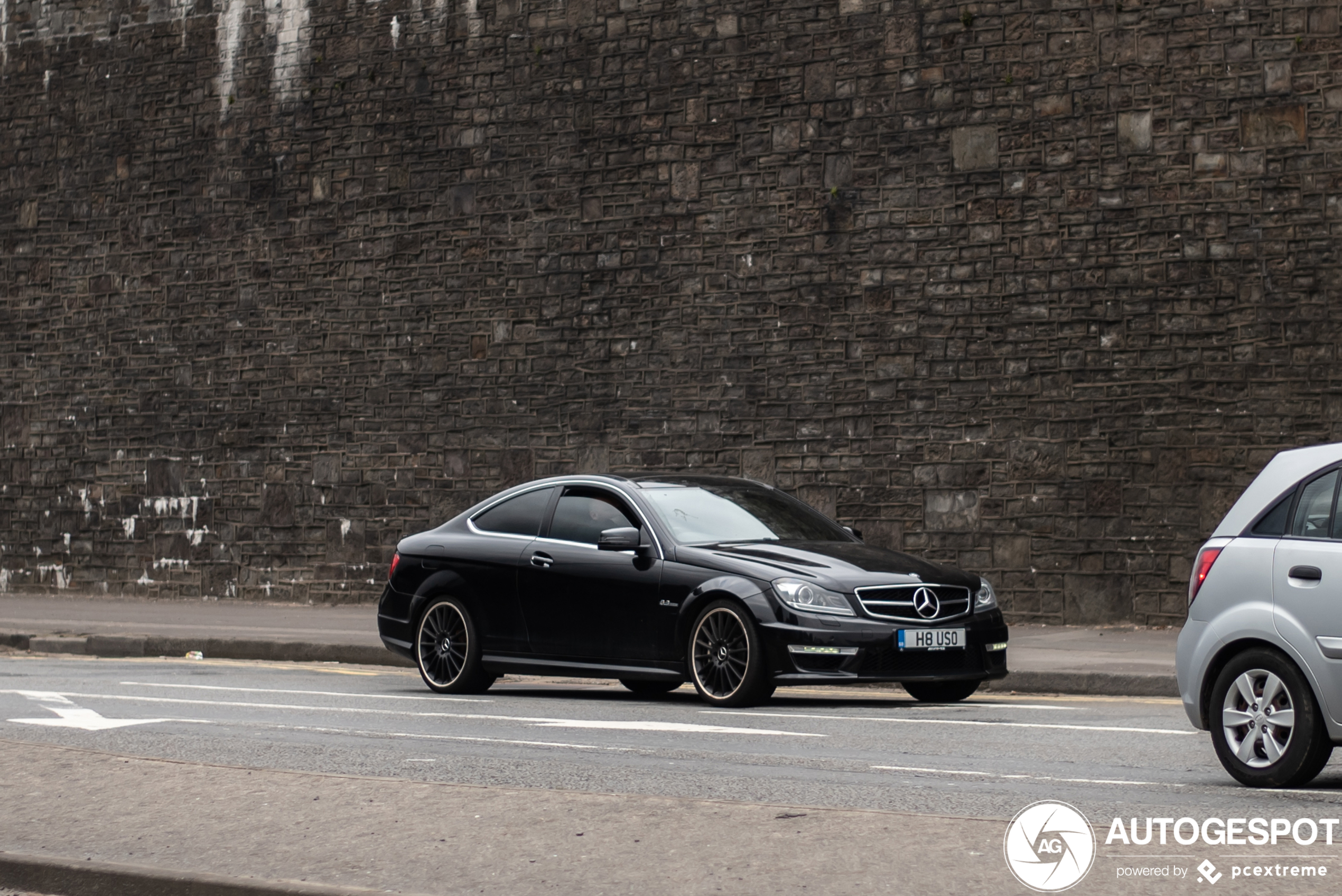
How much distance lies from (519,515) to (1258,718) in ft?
21.4

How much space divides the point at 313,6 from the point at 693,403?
7.68 m

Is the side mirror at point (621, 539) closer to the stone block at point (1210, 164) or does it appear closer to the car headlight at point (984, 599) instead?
the car headlight at point (984, 599)

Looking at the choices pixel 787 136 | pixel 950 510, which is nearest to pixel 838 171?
pixel 787 136

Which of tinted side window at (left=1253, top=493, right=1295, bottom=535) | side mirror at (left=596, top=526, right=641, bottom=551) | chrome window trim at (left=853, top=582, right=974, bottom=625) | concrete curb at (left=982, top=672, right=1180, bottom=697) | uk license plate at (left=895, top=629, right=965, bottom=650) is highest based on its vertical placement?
tinted side window at (left=1253, top=493, right=1295, bottom=535)

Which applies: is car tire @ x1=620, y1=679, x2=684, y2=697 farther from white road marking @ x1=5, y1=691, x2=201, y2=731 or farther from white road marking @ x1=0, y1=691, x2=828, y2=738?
white road marking @ x1=5, y1=691, x2=201, y2=731

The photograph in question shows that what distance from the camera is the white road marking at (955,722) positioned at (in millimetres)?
10117

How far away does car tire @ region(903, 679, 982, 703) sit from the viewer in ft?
39.2

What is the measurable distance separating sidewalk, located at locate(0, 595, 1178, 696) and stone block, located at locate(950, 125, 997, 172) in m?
4.62

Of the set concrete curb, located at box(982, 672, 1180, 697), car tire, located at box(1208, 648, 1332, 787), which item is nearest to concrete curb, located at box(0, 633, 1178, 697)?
concrete curb, located at box(982, 672, 1180, 697)

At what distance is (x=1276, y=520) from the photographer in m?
7.73

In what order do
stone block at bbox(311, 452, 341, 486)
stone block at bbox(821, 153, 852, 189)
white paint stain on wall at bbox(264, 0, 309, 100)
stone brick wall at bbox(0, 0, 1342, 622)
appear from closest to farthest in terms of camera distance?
stone brick wall at bbox(0, 0, 1342, 622), stone block at bbox(821, 153, 852, 189), stone block at bbox(311, 452, 341, 486), white paint stain on wall at bbox(264, 0, 309, 100)

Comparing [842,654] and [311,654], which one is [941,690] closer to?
[842,654]

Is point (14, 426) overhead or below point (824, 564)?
overhead

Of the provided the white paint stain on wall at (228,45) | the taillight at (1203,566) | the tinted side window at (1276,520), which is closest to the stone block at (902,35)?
the white paint stain on wall at (228,45)
